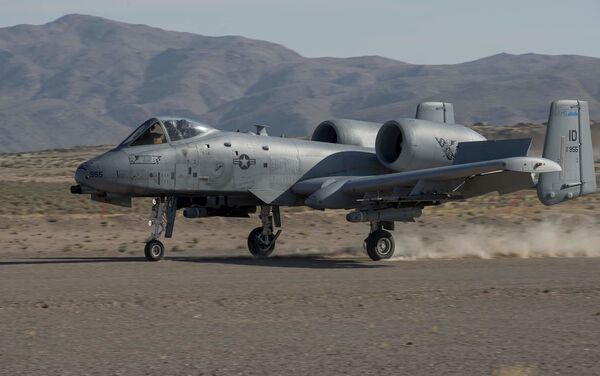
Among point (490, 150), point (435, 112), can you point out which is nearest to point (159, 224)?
point (490, 150)

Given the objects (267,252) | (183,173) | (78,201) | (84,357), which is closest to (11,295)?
(84,357)

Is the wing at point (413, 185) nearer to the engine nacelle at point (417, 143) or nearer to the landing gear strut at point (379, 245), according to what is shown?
the landing gear strut at point (379, 245)

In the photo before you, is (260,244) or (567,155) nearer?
(567,155)

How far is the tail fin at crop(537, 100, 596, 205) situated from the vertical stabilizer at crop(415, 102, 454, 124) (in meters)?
3.12

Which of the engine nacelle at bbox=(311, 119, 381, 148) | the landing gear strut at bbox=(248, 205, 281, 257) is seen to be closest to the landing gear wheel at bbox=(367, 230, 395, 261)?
the landing gear strut at bbox=(248, 205, 281, 257)

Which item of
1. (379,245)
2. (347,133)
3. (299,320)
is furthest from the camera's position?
(347,133)

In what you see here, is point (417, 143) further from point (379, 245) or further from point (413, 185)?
point (379, 245)

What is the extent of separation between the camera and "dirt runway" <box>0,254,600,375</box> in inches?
415

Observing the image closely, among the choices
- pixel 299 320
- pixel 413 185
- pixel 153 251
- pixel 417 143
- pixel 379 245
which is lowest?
pixel 299 320

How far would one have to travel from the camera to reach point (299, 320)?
13008mm

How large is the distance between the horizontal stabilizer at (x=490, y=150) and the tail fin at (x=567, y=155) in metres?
1.32

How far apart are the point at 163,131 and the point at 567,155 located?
7.96 meters

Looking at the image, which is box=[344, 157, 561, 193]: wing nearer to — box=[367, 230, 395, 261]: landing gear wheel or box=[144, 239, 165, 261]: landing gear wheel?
box=[367, 230, 395, 261]: landing gear wheel

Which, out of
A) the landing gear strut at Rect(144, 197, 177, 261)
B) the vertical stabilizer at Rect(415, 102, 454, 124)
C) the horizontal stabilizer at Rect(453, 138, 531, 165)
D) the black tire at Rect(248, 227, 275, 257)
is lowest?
the black tire at Rect(248, 227, 275, 257)
